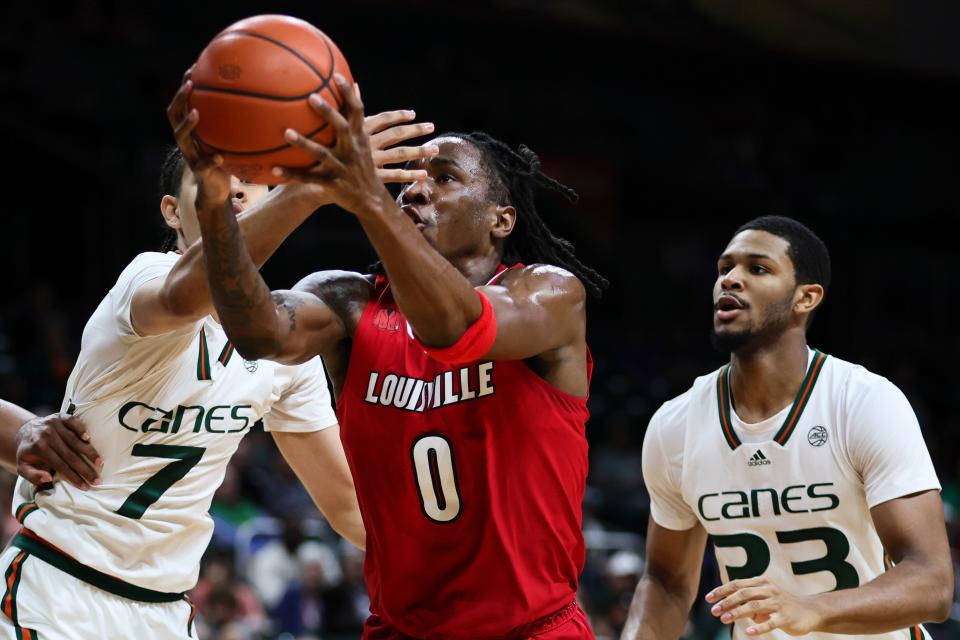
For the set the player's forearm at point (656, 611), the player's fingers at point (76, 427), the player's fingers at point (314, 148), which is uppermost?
the player's fingers at point (314, 148)

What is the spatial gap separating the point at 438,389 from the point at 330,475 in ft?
3.60

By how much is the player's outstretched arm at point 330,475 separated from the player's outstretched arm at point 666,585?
1038 mm

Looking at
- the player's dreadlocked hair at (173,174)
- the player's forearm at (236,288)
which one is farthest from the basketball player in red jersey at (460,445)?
the player's dreadlocked hair at (173,174)

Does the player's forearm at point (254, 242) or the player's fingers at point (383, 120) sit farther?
the player's forearm at point (254, 242)

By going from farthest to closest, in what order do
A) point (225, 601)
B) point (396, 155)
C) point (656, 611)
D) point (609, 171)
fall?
point (609, 171), point (225, 601), point (656, 611), point (396, 155)

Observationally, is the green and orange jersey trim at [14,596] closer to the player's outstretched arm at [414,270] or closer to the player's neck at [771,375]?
the player's outstretched arm at [414,270]

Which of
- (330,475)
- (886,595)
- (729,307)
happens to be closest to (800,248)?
(729,307)

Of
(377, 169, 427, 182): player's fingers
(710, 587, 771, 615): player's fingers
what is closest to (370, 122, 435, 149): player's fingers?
(377, 169, 427, 182): player's fingers

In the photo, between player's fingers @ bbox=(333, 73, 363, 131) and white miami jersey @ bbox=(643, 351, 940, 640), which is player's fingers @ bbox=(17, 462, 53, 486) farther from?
white miami jersey @ bbox=(643, 351, 940, 640)

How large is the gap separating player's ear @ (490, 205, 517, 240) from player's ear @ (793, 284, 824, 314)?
3.88 ft

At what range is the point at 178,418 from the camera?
3.84 meters

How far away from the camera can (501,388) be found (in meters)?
3.59

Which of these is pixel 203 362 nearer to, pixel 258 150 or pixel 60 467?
pixel 60 467

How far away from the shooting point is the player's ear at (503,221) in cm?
390
